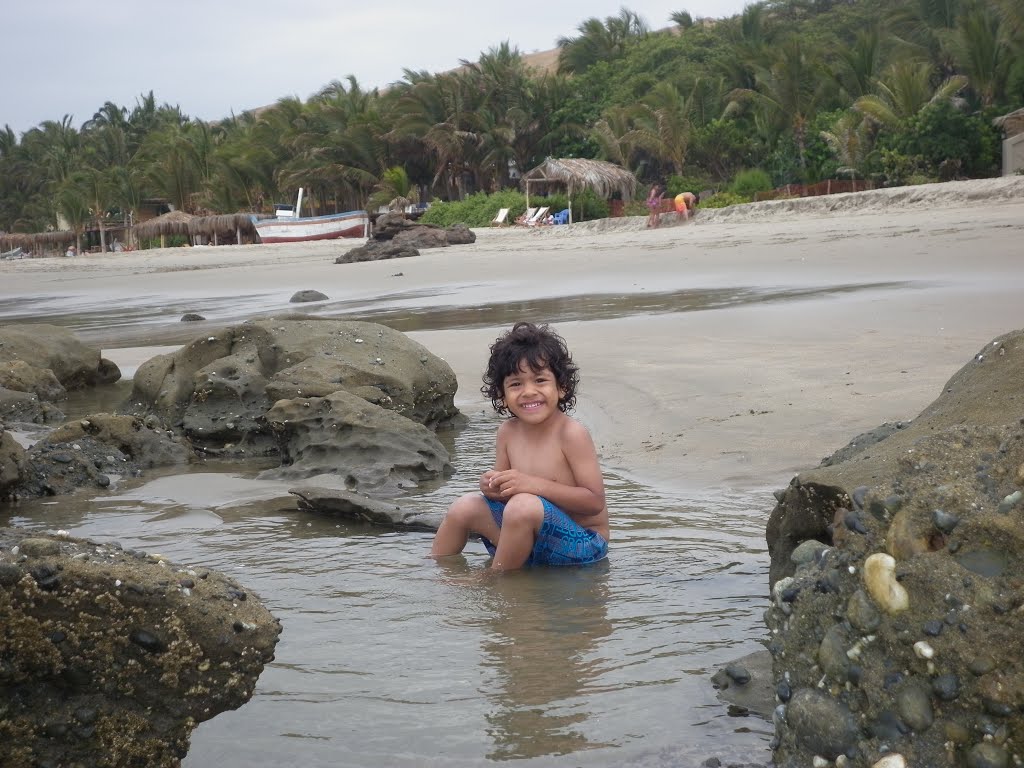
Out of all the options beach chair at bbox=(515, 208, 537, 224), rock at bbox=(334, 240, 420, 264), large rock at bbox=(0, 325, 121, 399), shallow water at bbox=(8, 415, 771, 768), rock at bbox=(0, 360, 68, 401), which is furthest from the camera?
beach chair at bbox=(515, 208, 537, 224)

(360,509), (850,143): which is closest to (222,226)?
(850,143)

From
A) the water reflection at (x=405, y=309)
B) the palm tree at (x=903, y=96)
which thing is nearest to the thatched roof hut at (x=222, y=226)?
the palm tree at (x=903, y=96)

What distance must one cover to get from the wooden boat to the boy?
39.1 m

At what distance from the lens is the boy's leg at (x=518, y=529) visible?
4027 mm

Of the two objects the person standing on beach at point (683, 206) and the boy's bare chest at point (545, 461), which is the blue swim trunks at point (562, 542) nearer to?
the boy's bare chest at point (545, 461)

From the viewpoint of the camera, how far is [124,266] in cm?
3409

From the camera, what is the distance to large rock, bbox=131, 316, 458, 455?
674 centimetres

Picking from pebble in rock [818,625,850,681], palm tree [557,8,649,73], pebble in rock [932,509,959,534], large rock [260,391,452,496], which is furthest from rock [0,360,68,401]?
palm tree [557,8,649,73]

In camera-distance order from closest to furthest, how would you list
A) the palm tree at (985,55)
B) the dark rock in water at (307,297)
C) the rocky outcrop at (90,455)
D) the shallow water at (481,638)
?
the shallow water at (481,638)
the rocky outcrop at (90,455)
the dark rock in water at (307,297)
the palm tree at (985,55)

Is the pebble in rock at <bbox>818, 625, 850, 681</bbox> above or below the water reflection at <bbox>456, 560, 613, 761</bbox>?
above

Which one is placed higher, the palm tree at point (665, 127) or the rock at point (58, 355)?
the palm tree at point (665, 127)

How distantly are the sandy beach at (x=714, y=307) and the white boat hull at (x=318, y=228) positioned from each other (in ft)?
45.4

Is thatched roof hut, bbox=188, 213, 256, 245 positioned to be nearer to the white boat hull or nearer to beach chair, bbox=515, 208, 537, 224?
the white boat hull

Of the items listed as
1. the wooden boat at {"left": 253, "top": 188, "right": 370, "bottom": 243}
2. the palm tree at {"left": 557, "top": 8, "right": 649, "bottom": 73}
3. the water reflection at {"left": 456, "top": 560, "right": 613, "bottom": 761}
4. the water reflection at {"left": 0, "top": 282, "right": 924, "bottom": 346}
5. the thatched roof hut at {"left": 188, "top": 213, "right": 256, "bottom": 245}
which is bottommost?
the water reflection at {"left": 456, "top": 560, "right": 613, "bottom": 761}
